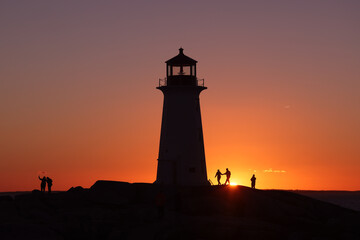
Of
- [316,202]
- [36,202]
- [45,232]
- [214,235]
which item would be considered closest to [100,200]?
[36,202]

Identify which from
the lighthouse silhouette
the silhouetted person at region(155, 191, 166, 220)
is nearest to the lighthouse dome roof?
the lighthouse silhouette

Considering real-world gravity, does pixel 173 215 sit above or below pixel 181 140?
below

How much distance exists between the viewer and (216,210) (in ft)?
143

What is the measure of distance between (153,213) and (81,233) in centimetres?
425

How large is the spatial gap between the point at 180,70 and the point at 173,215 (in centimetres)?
1483

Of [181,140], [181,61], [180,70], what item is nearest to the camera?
[181,140]

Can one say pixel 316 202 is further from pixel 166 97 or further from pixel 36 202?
pixel 36 202

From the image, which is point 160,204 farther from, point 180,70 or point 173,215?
point 180,70

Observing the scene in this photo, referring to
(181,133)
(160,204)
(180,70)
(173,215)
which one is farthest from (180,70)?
(173,215)

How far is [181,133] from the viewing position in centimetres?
5150

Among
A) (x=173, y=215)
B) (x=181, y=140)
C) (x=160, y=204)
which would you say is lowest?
(x=173, y=215)

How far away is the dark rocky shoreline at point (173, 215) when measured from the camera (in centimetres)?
3866

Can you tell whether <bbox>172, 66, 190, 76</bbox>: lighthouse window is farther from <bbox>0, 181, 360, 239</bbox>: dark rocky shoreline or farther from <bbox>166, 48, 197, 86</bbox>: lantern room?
<bbox>0, 181, 360, 239</bbox>: dark rocky shoreline

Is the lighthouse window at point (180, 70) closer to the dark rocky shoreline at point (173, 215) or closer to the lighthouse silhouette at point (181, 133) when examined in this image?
the lighthouse silhouette at point (181, 133)
